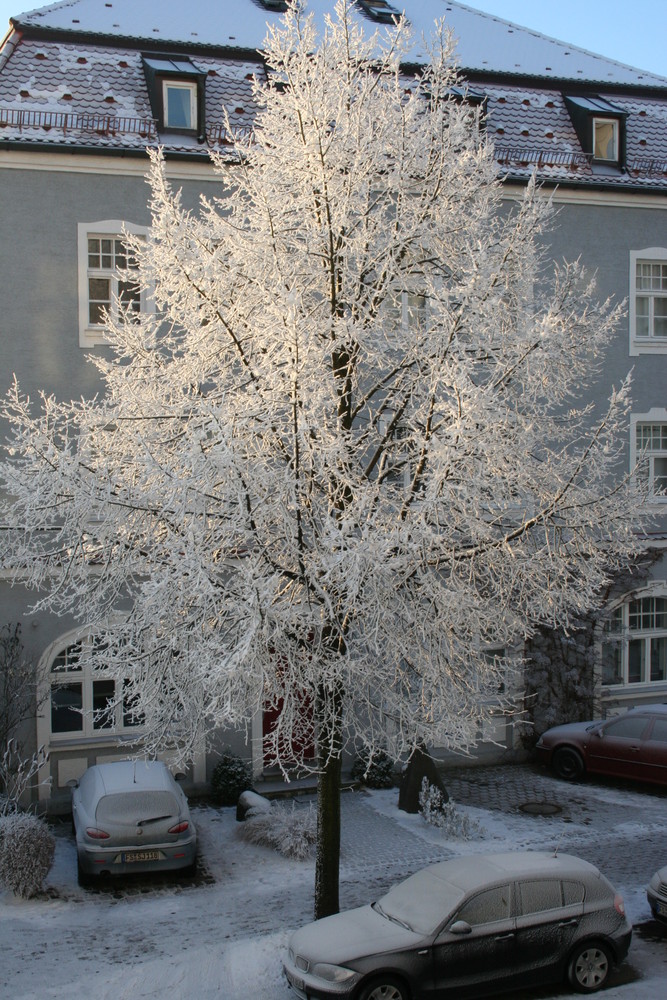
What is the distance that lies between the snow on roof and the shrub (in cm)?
1257

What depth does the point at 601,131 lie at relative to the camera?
19.6 m

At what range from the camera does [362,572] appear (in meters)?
8.47

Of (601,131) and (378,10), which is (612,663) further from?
(378,10)

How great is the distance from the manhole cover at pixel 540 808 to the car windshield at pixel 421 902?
5.80 metres

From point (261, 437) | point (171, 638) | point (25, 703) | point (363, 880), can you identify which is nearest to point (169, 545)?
point (171, 638)

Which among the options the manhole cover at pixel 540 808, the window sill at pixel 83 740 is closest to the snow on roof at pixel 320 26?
the window sill at pixel 83 740

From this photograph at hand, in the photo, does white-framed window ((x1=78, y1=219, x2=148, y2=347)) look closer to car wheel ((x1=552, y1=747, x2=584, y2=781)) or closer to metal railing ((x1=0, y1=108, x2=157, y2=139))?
metal railing ((x1=0, y1=108, x2=157, y2=139))

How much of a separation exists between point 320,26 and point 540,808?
15.9 meters

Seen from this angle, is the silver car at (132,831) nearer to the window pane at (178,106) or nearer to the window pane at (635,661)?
the window pane at (635,661)

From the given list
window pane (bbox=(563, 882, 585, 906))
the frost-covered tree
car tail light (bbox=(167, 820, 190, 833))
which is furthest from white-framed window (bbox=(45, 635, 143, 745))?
window pane (bbox=(563, 882, 585, 906))

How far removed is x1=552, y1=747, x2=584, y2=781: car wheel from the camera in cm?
1736

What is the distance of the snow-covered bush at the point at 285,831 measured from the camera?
535 inches

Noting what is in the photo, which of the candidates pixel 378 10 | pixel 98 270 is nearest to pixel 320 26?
pixel 378 10

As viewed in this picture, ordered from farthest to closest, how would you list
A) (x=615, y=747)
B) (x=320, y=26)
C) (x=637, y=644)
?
1. (x=320, y=26)
2. (x=637, y=644)
3. (x=615, y=747)
